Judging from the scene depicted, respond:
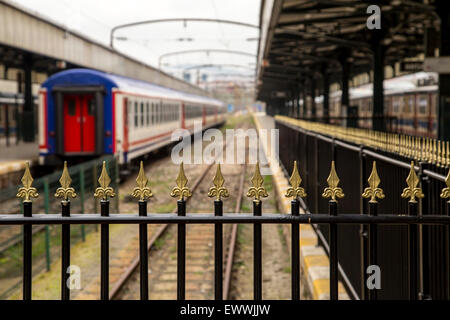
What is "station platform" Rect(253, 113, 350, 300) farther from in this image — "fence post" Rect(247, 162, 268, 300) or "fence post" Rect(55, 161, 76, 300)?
"fence post" Rect(55, 161, 76, 300)

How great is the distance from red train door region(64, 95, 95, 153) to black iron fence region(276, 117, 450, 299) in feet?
35.9

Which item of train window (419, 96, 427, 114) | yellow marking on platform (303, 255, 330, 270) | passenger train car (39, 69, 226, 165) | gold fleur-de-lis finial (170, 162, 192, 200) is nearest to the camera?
gold fleur-de-lis finial (170, 162, 192, 200)

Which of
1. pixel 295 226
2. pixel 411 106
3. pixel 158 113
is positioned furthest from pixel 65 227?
pixel 411 106

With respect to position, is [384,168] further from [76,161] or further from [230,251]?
[76,161]

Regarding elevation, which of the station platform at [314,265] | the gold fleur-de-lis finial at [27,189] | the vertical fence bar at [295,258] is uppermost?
the gold fleur-de-lis finial at [27,189]

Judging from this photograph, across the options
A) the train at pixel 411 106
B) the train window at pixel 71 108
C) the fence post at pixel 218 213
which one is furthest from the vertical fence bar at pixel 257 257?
the train at pixel 411 106

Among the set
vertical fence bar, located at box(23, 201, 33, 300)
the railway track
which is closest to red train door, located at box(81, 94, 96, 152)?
the railway track

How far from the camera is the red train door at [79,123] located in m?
17.1

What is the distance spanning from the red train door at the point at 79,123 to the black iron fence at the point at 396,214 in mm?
10944

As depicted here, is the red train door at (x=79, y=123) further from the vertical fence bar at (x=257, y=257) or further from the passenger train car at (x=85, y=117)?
the vertical fence bar at (x=257, y=257)

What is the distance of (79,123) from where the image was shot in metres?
17.2

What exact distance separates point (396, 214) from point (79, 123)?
1437 centimetres

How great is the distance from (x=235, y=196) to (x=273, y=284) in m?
7.94

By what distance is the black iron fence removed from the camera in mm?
2799
